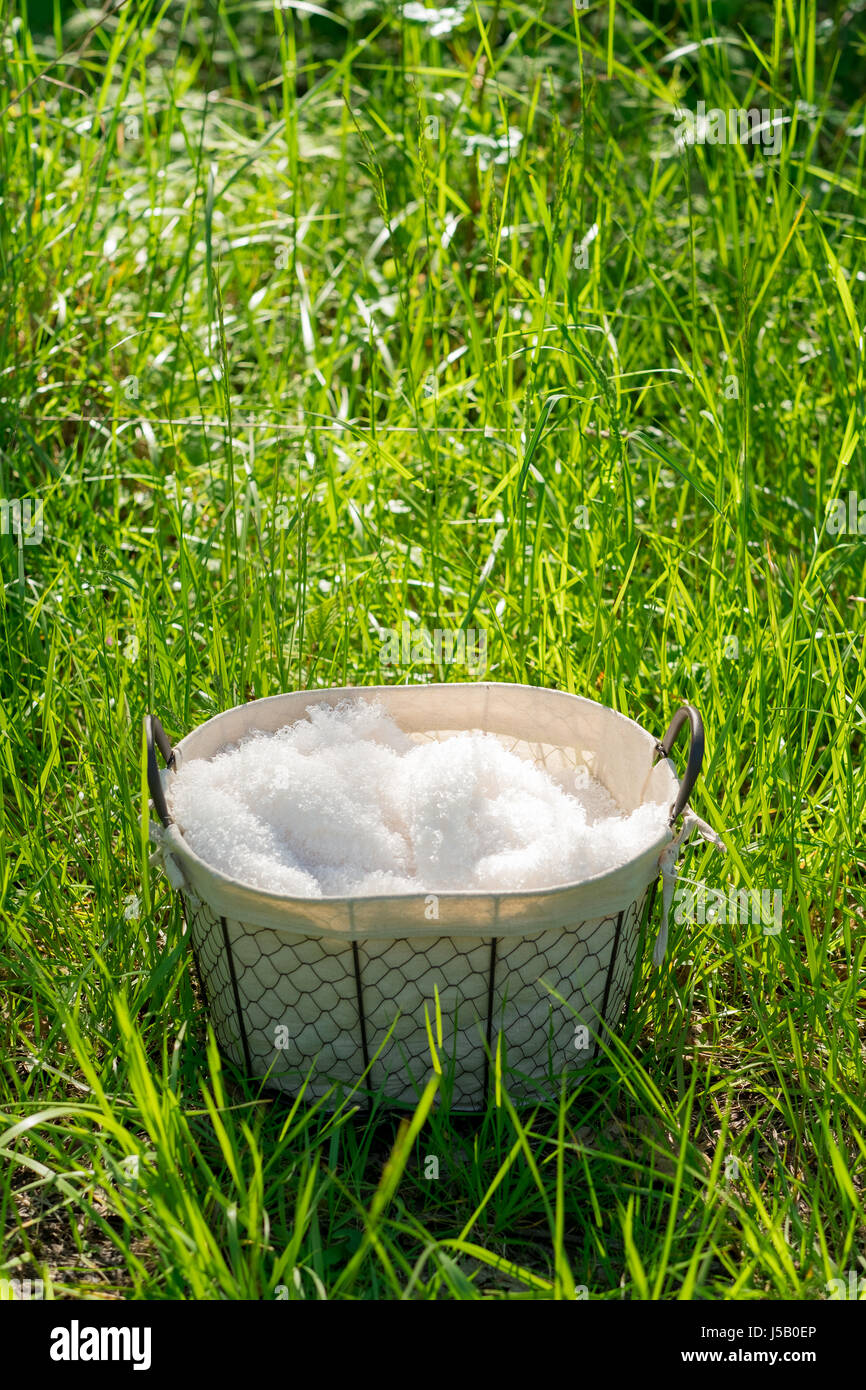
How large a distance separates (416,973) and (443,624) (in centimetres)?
78

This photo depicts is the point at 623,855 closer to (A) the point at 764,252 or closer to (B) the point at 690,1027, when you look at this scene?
(B) the point at 690,1027

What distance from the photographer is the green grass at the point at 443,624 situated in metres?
1.13

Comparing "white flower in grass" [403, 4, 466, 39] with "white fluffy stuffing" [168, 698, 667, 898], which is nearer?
"white fluffy stuffing" [168, 698, 667, 898]

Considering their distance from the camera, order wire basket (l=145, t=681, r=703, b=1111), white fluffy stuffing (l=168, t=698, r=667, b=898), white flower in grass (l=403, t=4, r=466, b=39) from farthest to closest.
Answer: white flower in grass (l=403, t=4, r=466, b=39)
white fluffy stuffing (l=168, t=698, r=667, b=898)
wire basket (l=145, t=681, r=703, b=1111)

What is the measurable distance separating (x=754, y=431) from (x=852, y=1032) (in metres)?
1.09

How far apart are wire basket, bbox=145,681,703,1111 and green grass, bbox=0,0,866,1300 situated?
0.05 metres

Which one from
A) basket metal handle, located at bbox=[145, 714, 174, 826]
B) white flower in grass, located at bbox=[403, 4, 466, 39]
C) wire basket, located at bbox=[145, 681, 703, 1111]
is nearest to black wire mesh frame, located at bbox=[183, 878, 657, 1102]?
wire basket, located at bbox=[145, 681, 703, 1111]

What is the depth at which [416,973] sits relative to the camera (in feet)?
3.82

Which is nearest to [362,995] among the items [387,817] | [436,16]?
[387,817]

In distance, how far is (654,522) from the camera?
1764 millimetres

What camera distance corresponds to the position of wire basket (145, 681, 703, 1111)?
1.12 m

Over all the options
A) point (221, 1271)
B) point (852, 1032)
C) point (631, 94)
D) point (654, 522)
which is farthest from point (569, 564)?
point (631, 94)

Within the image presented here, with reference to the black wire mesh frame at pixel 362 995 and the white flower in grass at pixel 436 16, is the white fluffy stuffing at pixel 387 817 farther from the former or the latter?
the white flower in grass at pixel 436 16

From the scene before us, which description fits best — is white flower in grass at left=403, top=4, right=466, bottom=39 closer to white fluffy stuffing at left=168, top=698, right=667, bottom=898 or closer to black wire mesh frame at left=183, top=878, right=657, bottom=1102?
white fluffy stuffing at left=168, top=698, right=667, bottom=898
